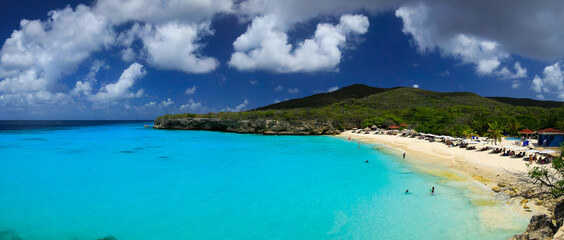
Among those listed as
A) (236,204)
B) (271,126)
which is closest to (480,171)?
(236,204)

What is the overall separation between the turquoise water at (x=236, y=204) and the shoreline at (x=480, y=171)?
1.24 m

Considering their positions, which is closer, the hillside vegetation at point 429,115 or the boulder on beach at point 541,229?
the boulder on beach at point 541,229

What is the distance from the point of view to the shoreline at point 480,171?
1141 centimetres

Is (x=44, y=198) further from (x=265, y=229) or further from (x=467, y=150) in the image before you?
(x=467, y=150)

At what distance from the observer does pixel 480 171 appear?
17625 millimetres

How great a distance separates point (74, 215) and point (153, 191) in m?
3.98

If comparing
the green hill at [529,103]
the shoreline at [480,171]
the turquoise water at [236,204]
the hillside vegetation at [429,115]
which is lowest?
the turquoise water at [236,204]

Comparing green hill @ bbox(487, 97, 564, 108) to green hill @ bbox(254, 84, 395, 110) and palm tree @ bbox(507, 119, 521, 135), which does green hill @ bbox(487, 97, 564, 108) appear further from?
palm tree @ bbox(507, 119, 521, 135)

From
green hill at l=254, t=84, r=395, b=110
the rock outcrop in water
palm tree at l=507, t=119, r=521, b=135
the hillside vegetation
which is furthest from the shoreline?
green hill at l=254, t=84, r=395, b=110

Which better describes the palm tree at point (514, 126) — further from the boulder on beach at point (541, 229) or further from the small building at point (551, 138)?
the boulder on beach at point (541, 229)

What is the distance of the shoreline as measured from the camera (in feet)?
37.5

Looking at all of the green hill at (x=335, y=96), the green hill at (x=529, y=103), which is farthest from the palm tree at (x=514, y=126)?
the green hill at (x=529, y=103)

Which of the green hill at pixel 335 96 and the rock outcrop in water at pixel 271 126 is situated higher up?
the green hill at pixel 335 96

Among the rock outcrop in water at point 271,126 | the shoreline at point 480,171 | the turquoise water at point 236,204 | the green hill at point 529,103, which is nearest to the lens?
the turquoise water at point 236,204
